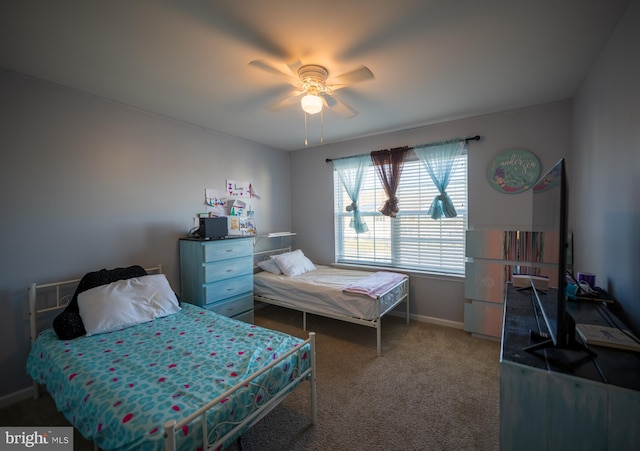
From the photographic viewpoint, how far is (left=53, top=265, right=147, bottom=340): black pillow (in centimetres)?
194

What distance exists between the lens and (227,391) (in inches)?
51.8

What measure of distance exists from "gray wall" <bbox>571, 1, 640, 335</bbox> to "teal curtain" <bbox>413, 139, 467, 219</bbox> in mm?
1120

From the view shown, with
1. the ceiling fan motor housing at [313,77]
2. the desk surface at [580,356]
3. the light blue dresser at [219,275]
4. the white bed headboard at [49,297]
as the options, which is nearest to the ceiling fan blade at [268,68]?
the ceiling fan motor housing at [313,77]

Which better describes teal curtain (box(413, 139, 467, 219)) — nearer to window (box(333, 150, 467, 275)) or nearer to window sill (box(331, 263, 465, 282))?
window (box(333, 150, 467, 275))

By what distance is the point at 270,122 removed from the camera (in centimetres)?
319

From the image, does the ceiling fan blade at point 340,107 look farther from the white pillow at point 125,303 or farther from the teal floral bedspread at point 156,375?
the white pillow at point 125,303

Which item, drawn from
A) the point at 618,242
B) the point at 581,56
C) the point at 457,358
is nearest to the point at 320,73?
the point at 581,56

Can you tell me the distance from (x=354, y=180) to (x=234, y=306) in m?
A: 2.37

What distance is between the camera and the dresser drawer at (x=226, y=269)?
286cm

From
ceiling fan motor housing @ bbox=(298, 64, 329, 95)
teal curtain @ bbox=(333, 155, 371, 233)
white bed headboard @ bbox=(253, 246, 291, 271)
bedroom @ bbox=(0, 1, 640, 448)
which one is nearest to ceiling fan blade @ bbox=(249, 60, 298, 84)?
ceiling fan motor housing @ bbox=(298, 64, 329, 95)

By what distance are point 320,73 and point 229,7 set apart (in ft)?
2.33

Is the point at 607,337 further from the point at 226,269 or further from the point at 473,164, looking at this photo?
the point at 226,269

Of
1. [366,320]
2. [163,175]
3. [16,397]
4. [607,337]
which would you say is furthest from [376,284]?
[16,397]

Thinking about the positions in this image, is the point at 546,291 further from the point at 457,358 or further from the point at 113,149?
the point at 113,149
